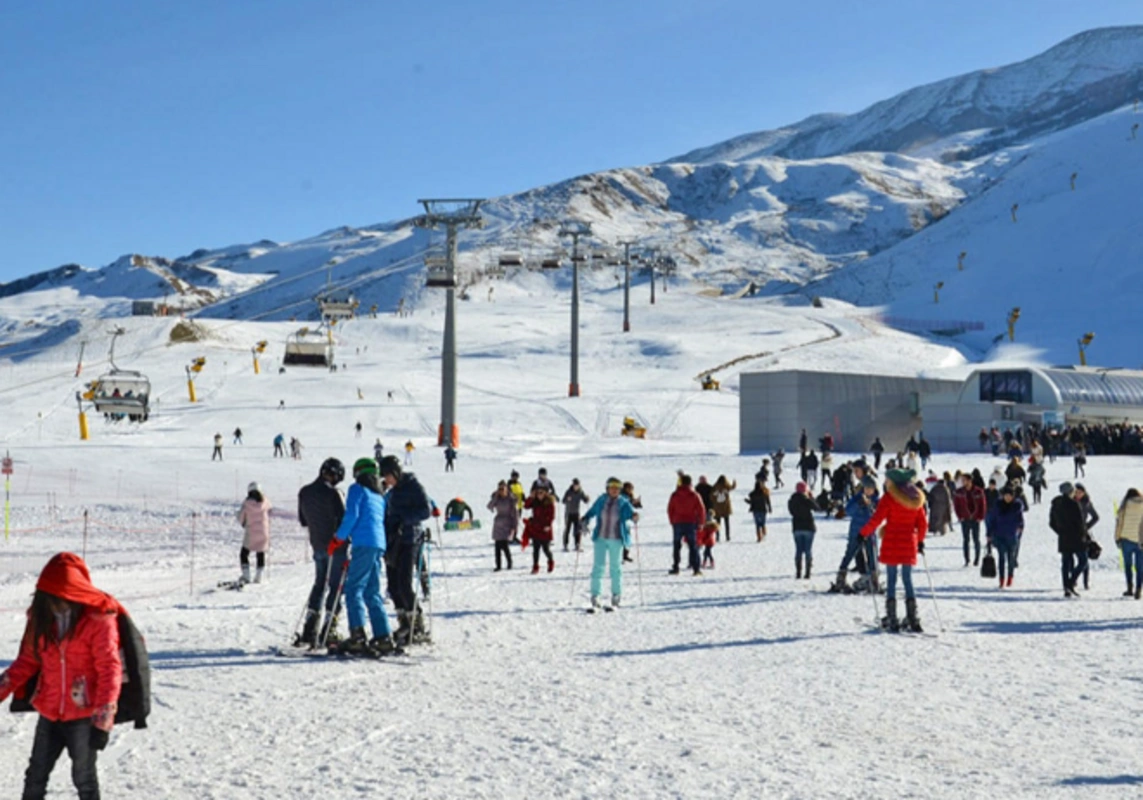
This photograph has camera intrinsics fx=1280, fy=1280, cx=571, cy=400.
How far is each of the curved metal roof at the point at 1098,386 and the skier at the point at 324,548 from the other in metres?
50.8

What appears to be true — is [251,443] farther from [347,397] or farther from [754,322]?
[754,322]

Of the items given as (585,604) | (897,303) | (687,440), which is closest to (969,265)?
(897,303)

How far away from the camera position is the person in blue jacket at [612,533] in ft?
43.8

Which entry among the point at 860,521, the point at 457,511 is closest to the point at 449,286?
the point at 457,511

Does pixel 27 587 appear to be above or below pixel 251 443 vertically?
below

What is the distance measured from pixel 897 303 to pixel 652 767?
115 m

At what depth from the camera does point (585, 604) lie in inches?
556

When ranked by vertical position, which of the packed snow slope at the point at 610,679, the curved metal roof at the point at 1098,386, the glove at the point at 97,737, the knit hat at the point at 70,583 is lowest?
the packed snow slope at the point at 610,679

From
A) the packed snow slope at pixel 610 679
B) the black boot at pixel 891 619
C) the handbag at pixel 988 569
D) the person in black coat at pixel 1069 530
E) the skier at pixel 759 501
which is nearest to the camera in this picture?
the packed snow slope at pixel 610 679

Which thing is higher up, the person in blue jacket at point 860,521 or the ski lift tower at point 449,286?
the ski lift tower at point 449,286

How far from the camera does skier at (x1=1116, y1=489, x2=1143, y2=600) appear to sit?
14.7m

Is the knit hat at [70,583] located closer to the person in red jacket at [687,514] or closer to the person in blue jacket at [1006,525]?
the person in red jacket at [687,514]

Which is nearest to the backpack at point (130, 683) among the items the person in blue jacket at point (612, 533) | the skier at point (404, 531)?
the skier at point (404, 531)

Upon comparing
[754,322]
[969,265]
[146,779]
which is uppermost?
[969,265]
